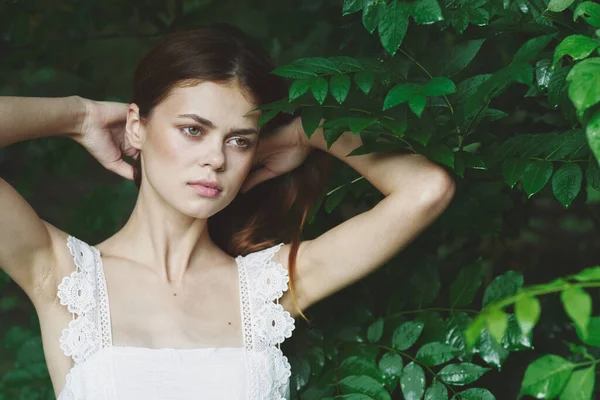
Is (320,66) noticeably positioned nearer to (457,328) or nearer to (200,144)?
(200,144)

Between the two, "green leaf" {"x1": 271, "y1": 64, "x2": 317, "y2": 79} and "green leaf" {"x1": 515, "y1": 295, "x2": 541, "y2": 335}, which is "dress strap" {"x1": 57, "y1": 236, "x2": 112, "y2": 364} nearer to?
"green leaf" {"x1": 271, "y1": 64, "x2": 317, "y2": 79}

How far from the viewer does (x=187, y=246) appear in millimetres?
2170

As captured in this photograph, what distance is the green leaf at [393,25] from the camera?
1.67m

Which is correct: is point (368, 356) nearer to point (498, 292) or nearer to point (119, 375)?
point (498, 292)

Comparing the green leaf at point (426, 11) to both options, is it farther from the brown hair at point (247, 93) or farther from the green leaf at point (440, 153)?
the brown hair at point (247, 93)

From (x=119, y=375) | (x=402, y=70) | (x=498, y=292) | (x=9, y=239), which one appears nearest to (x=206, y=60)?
(x=402, y=70)

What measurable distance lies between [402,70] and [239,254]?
762 millimetres

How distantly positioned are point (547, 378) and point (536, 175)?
62cm

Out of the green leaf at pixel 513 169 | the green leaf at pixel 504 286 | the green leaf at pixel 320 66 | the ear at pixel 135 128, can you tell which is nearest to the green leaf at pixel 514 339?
the green leaf at pixel 504 286

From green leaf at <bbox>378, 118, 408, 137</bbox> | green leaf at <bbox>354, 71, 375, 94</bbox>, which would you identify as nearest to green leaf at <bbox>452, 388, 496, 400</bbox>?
green leaf at <bbox>378, 118, 408, 137</bbox>

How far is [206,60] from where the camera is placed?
203 centimetres

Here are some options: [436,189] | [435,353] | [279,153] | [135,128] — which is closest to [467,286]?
[435,353]

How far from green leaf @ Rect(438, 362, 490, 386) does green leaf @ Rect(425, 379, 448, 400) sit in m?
0.02

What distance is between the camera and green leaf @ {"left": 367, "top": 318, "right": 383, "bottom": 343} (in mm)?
2217
